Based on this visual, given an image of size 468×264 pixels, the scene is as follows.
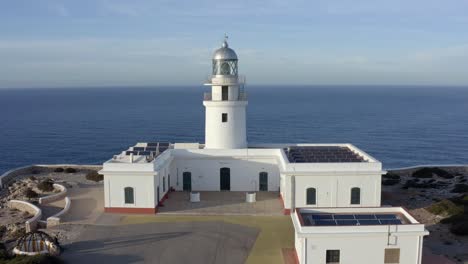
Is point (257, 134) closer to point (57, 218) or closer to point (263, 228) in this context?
point (263, 228)

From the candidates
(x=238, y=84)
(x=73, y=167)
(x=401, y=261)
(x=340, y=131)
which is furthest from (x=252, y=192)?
(x=340, y=131)

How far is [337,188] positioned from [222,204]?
20.8 feet

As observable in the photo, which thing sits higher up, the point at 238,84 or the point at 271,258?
the point at 238,84

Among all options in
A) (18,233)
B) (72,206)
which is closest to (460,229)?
(72,206)

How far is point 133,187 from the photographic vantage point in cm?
2327

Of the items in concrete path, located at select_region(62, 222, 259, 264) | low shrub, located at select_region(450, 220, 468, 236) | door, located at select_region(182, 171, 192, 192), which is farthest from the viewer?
door, located at select_region(182, 171, 192, 192)

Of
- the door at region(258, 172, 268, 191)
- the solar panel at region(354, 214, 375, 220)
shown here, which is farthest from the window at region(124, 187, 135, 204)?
the solar panel at region(354, 214, 375, 220)

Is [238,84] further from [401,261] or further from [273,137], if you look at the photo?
[273,137]

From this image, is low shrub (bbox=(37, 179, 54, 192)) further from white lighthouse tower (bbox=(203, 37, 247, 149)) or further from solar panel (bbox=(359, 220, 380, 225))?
solar panel (bbox=(359, 220, 380, 225))

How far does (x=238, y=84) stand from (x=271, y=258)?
42.6 feet

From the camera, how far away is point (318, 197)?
23.3 metres

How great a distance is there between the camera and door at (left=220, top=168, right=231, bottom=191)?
89.3 ft

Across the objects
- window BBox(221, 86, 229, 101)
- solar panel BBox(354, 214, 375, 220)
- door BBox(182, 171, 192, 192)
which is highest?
window BBox(221, 86, 229, 101)

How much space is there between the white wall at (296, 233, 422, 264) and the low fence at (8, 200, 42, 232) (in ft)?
43.9
